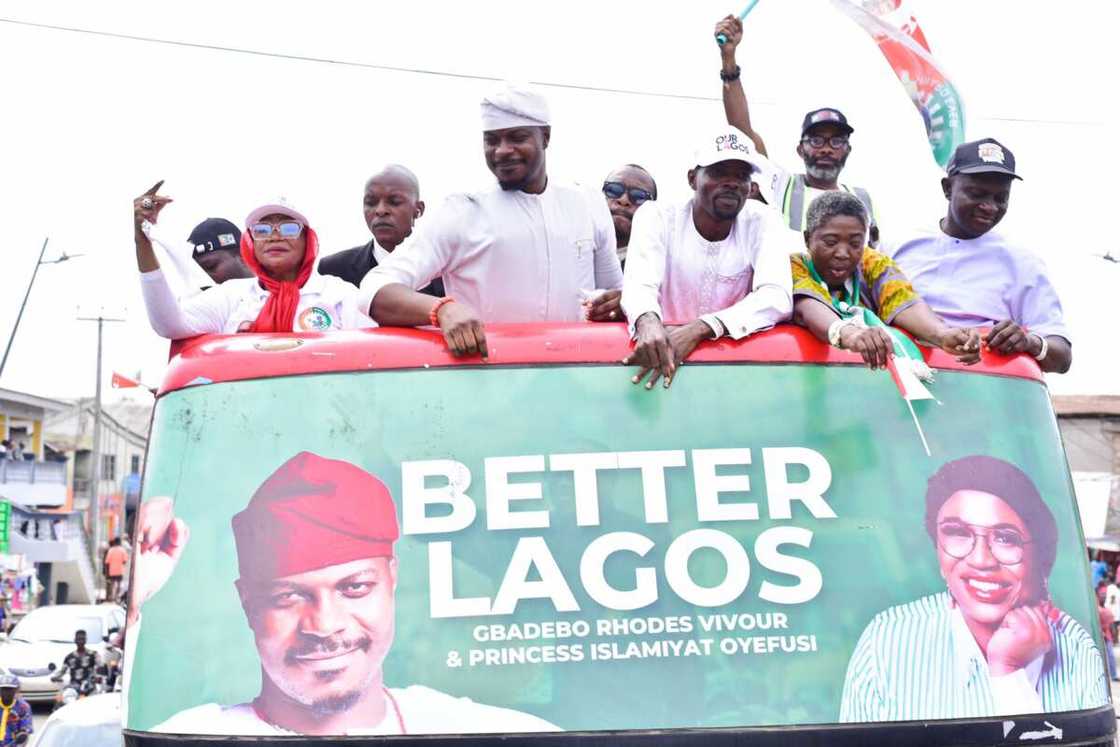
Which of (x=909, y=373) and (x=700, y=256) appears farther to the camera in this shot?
(x=700, y=256)

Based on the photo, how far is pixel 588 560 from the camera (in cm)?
344

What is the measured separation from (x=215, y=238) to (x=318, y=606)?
9.33 ft

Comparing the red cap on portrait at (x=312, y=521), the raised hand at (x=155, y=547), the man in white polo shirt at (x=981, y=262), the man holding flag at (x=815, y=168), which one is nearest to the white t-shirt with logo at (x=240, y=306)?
the raised hand at (x=155, y=547)

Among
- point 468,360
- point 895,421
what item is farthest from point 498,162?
point 895,421

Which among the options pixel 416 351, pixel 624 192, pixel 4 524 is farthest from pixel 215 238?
pixel 4 524

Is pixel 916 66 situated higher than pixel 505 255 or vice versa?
pixel 916 66

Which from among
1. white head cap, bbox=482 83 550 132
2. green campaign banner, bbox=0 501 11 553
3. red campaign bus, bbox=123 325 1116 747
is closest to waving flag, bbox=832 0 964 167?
white head cap, bbox=482 83 550 132

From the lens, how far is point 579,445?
3.57 metres

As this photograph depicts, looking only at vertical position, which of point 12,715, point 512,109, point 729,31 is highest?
point 729,31

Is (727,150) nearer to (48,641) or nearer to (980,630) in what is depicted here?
(980,630)

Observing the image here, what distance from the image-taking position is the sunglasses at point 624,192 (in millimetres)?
6234

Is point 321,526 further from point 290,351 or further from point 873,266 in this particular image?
point 873,266

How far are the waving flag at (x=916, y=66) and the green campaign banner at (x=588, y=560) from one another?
3100mm

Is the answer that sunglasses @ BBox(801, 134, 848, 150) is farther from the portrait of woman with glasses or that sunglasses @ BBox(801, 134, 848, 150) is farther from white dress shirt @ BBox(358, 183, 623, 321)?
the portrait of woman with glasses
